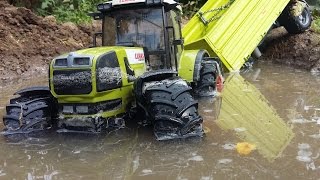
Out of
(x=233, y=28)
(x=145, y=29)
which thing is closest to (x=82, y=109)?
(x=145, y=29)

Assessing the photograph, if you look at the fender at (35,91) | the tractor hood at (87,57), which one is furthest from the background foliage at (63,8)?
the tractor hood at (87,57)

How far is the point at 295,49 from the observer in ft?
36.9

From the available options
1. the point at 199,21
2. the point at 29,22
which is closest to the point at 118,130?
the point at 199,21

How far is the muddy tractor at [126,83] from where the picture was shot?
5.39 meters

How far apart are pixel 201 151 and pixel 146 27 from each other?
224 cm

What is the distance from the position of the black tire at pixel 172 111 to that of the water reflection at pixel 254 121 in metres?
0.61

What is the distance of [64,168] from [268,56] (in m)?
8.37

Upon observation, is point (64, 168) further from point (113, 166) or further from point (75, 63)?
point (75, 63)

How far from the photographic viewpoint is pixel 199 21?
428 inches

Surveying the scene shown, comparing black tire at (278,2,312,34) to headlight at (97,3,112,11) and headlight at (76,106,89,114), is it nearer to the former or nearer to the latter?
headlight at (97,3,112,11)

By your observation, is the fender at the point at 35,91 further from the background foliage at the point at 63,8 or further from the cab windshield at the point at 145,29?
the background foliage at the point at 63,8

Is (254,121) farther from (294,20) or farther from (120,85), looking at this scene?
(294,20)

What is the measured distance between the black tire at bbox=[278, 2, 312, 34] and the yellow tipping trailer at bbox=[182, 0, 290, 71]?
2.66ft

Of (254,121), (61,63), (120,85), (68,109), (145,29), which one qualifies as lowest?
(254,121)
